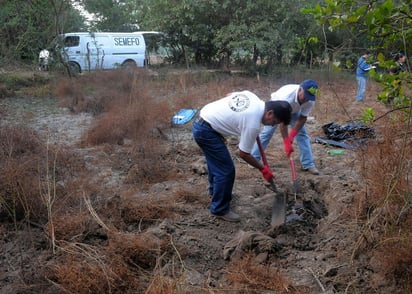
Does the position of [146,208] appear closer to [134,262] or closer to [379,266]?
[134,262]

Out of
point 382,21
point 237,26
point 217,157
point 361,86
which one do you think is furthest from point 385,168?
point 237,26

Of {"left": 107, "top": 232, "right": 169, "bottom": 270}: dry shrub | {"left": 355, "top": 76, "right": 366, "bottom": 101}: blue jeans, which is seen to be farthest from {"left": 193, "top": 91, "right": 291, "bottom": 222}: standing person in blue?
{"left": 355, "top": 76, "right": 366, "bottom": 101}: blue jeans

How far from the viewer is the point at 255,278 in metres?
3.26

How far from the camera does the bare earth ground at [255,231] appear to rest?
11.0ft

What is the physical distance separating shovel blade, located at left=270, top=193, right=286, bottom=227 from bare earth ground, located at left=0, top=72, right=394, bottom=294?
0.31 feet

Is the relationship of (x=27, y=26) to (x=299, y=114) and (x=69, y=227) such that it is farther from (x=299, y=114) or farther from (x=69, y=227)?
(x=69, y=227)

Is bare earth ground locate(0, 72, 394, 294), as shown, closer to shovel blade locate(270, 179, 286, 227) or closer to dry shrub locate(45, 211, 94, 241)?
shovel blade locate(270, 179, 286, 227)

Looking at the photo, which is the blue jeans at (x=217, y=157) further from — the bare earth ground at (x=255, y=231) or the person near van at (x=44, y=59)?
the person near van at (x=44, y=59)

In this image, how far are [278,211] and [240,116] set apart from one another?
1.25m

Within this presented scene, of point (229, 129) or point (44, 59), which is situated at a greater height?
point (44, 59)

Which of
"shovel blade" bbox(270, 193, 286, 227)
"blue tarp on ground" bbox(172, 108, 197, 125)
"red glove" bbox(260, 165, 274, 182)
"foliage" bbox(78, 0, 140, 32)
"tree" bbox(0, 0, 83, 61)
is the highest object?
"foliage" bbox(78, 0, 140, 32)

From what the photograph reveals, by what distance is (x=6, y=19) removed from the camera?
14.1 meters

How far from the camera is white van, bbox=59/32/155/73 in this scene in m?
16.7

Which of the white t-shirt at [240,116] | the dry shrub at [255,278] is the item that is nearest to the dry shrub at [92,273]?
the dry shrub at [255,278]
